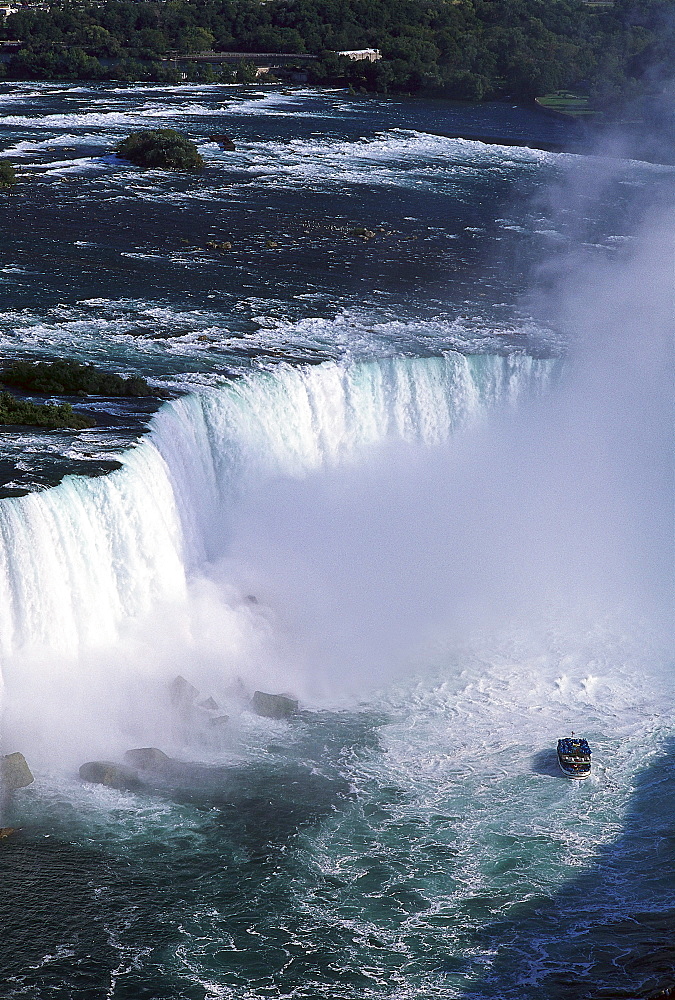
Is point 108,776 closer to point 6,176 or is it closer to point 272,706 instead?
point 272,706

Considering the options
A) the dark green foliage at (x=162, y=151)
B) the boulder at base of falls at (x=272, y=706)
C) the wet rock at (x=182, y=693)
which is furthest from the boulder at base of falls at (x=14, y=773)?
the dark green foliage at (x=162, y=151)

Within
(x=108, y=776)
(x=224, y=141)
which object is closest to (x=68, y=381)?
(x=108, y=776)

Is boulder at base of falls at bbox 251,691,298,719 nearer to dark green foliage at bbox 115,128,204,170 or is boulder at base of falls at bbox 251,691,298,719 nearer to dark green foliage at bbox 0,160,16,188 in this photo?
dark green foliage at bbox 0,160,16,188

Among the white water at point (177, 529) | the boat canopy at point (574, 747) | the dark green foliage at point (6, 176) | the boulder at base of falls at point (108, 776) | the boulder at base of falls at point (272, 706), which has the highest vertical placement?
the dark green foliage at point (6, 176)

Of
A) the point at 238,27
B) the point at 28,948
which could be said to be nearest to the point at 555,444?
the point at 28,948

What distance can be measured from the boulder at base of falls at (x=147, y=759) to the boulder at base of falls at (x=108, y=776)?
1.30ft

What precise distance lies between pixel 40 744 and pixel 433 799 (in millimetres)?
6014

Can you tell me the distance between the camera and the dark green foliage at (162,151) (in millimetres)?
46031

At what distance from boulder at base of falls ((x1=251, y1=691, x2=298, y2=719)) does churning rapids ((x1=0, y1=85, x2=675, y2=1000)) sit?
198mm

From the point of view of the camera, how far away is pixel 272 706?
2112 cm

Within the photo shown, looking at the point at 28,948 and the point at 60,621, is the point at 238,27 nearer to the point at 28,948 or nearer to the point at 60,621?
the point at 60,621

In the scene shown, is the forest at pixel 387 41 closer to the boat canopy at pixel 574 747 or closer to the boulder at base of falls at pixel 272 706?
the boulder at base of falls at pixel 272 706

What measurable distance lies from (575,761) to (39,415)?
38.9 ft

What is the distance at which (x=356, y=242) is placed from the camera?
127ft
